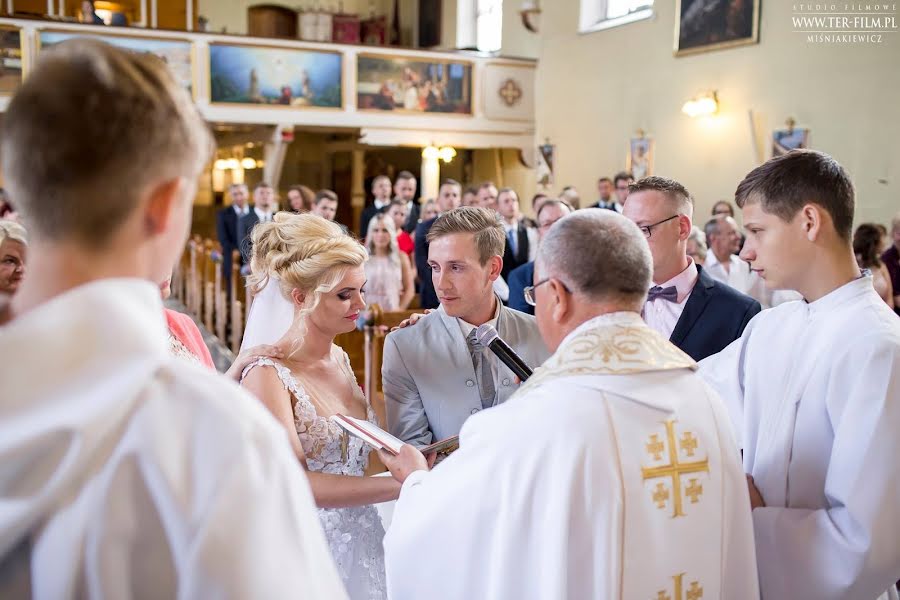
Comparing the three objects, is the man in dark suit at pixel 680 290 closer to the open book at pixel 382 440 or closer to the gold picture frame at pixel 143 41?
the open book at pixel 382 440

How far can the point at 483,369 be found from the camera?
3.00 meters

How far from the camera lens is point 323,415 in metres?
2.78

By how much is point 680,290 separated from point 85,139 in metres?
2.84

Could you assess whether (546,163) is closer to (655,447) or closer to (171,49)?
(171,49)

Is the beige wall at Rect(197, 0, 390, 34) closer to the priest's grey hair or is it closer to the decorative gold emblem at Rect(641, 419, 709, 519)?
the priest's grey hair

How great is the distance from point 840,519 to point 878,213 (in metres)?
9.16

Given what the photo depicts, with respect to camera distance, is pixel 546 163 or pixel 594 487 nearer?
pixel 594 487

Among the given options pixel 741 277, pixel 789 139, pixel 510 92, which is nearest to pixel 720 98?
pixel 789 139

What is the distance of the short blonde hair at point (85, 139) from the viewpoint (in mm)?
1026

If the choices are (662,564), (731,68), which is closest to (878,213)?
(731,68)

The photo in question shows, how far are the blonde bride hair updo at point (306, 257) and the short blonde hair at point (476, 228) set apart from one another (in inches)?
13.2

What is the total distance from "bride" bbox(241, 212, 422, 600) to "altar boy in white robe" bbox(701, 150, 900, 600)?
114 centimetres

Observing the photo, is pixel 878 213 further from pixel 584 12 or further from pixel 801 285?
pixel 801 285

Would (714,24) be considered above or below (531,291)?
above
